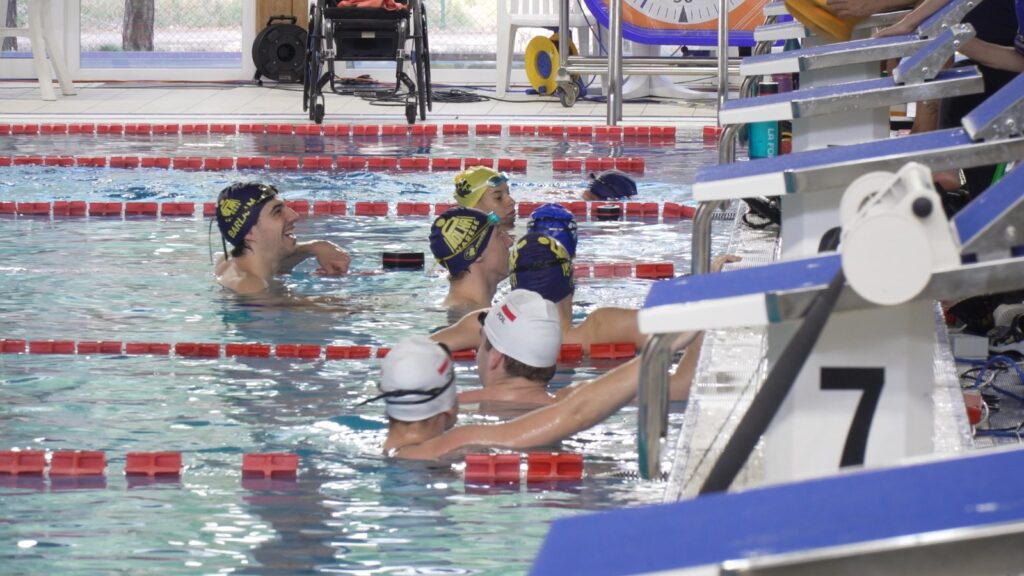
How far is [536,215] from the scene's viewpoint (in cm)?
573

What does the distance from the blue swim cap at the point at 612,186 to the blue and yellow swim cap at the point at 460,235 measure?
9.05ft

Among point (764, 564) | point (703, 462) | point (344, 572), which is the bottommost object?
point (344, 572)

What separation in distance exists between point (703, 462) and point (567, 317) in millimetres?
2600

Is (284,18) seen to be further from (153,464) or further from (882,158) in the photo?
(882,158)

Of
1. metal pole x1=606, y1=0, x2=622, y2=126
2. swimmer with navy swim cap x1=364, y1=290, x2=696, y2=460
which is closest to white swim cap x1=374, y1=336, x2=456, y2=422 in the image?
swimmer with navy swim cap x1=364, y1=290, x2=696, y2=460

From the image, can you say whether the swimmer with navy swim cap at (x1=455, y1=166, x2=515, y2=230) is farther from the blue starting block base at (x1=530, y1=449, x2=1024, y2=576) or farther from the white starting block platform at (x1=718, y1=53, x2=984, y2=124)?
the blue starting block base at (x1=530, y1=449, x2=1024, y2=576)

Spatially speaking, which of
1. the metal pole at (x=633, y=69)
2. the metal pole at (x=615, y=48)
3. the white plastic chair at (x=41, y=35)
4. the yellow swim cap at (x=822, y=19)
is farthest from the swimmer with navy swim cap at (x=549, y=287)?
the white plastic chair at (x=41, y=35)

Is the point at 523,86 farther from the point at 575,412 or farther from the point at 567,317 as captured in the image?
the point at 575,412

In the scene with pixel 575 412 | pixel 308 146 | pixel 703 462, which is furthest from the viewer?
pixel 308 146

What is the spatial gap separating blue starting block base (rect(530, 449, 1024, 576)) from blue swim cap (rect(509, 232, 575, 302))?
376cm

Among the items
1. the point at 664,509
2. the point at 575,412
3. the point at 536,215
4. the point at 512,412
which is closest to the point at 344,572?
the point at 575,412

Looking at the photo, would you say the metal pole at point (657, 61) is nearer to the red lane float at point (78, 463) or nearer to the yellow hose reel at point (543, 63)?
the yellow hose reel at point (543, 63)

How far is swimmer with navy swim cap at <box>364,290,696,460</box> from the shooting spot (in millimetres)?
3785

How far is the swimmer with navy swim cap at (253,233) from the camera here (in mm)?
6281
